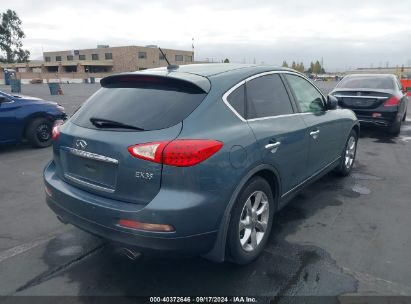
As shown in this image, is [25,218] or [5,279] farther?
[25,218]

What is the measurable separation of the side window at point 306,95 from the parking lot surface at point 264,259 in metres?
1.24

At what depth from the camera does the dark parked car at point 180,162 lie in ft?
8.02

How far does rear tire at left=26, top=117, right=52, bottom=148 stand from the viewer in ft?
24.4

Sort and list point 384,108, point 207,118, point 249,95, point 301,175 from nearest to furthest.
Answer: point 207,118 → point 249,95 → point 301,175 → point 384,108

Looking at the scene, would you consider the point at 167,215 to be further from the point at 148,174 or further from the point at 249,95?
the point at 249,95

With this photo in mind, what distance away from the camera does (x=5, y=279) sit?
9.61 ft

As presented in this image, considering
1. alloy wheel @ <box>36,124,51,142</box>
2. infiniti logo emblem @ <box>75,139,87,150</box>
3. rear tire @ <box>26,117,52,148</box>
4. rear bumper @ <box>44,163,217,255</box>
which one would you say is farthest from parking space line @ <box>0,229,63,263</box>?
alloy wheel @ <box>36,124,51,142</box>

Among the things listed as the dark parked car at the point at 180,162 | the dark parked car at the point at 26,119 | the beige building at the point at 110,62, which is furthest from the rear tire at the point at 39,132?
the beige building at the point at 110,62

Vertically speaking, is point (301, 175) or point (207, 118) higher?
point (207, 118)

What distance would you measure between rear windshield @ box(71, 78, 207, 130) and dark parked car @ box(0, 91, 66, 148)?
4.79 m

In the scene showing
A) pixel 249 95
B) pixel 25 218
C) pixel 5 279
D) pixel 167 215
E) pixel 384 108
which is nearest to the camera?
pixel 167 215

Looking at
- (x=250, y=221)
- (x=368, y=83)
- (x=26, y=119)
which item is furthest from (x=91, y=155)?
(x=368, y=83)

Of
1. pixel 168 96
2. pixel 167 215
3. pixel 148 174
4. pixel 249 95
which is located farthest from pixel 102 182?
pixel 249 95

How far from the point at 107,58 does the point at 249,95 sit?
8420 centimetres
